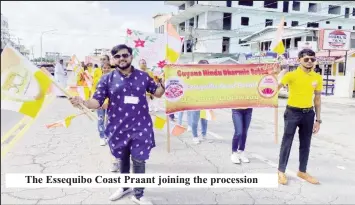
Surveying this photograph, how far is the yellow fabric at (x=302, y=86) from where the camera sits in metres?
3.88

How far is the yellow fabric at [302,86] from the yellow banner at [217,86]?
111cm

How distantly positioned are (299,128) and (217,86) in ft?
5.07

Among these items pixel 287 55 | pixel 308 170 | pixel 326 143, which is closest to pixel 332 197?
pixel 308 170

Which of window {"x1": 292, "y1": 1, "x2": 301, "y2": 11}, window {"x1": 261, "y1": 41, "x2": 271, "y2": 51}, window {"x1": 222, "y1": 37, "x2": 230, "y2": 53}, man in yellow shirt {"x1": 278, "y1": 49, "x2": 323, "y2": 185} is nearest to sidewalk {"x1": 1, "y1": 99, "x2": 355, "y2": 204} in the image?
man in yellow shirt {"x1": 278, "y1": 49, "x2": 323, "y2": 185}

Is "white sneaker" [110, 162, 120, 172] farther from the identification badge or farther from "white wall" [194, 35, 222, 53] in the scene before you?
"white wall" [194, 35, 222, 53]

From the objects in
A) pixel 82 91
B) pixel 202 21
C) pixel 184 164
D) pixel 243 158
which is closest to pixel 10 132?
pixel 82 91

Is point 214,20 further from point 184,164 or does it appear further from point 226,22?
point 184,164

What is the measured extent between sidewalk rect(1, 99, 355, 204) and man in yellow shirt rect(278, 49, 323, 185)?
0.44 metres

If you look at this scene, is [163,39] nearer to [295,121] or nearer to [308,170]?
[295,121]

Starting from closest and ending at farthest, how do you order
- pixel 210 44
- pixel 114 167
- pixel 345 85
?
pixel 114 167 < pixel 345 85 < pixel 210 44

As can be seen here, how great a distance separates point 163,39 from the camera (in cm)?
602

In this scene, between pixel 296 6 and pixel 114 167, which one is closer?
pixel 114 167

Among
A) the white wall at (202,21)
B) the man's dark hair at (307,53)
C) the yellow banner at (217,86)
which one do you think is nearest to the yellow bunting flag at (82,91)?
the yellow banner at (217,86)

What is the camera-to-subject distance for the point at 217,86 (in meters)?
5.14
